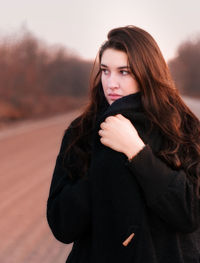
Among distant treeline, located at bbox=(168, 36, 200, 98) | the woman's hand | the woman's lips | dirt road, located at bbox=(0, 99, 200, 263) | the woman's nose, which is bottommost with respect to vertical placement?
distant treeline, located at bbox=(168, 36, 200, 98)

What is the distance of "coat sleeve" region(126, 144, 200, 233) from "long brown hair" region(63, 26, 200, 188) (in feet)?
0.33

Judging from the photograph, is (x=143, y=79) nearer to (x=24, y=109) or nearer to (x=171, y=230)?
(x=171, y=230)

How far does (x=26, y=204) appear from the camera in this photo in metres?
5.09

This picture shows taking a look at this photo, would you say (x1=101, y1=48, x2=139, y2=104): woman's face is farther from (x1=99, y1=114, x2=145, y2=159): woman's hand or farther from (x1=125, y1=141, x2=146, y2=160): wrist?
(x1=125, y1=141, x2=146, y2=160): wrist

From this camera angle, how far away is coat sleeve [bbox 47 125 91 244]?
1394 millimetres

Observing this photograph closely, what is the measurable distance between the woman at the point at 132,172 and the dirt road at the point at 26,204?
2232mm

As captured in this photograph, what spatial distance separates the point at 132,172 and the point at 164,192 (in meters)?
0.12

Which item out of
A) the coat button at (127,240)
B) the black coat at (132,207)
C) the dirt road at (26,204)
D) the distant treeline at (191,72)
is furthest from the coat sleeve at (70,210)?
the distant treeline at (191,72)

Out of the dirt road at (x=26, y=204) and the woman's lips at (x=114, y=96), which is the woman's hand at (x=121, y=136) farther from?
the dirt road at (x=26, y=204)

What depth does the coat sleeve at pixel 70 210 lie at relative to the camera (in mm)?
1394

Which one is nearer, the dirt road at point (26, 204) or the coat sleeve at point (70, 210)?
the coat sleeve at point (70, 210)

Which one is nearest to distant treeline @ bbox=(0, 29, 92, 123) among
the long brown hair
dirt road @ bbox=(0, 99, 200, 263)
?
dirt road @ bbox=(0, 99, 200, 263)

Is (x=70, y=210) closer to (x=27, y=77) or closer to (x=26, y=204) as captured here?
(x=26, y=204)

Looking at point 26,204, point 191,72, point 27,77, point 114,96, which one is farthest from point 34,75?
point 114,96
